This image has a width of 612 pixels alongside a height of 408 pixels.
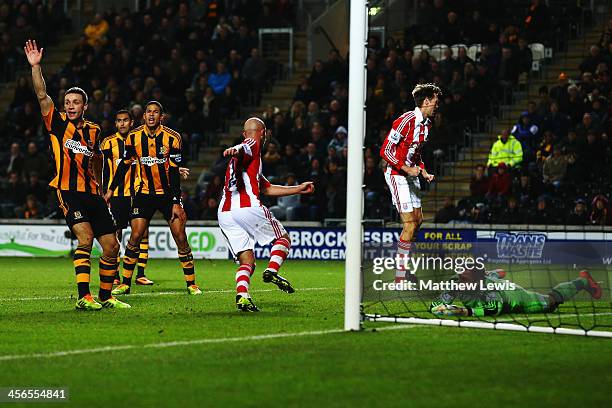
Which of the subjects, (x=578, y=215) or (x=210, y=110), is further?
(x=210, y=110)

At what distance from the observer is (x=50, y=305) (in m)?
11.5

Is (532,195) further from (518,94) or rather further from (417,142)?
(417,142)

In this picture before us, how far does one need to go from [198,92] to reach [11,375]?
2069 centimetres

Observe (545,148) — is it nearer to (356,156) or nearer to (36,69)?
(356,156)

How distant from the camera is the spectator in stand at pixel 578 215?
19.1 metres

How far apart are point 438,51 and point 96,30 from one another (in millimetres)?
10432

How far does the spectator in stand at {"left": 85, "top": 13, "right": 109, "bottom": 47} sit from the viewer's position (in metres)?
30.0

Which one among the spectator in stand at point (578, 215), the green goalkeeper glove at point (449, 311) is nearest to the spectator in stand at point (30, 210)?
the spectator in stand at point (578, 215)

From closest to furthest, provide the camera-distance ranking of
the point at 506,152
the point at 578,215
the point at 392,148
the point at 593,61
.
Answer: the point at 392,148 → the point at 578,215 → the point at 506,152 → the point at 593,61

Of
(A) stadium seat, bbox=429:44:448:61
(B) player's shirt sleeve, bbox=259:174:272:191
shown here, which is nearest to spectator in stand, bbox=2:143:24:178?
(A) stadium seat, bbox=429:44:448:61

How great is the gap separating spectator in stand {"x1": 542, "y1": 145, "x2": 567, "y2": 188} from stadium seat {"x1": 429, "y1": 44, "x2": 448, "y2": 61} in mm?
4465

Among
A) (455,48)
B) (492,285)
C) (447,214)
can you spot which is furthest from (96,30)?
(492,285)

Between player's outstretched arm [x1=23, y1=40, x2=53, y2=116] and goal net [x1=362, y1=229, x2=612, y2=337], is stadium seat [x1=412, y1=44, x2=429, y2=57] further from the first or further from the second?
player's outstretched arm [x1=23, y1=40, x2=53, y2=116]

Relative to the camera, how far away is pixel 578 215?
1916 centimetres
